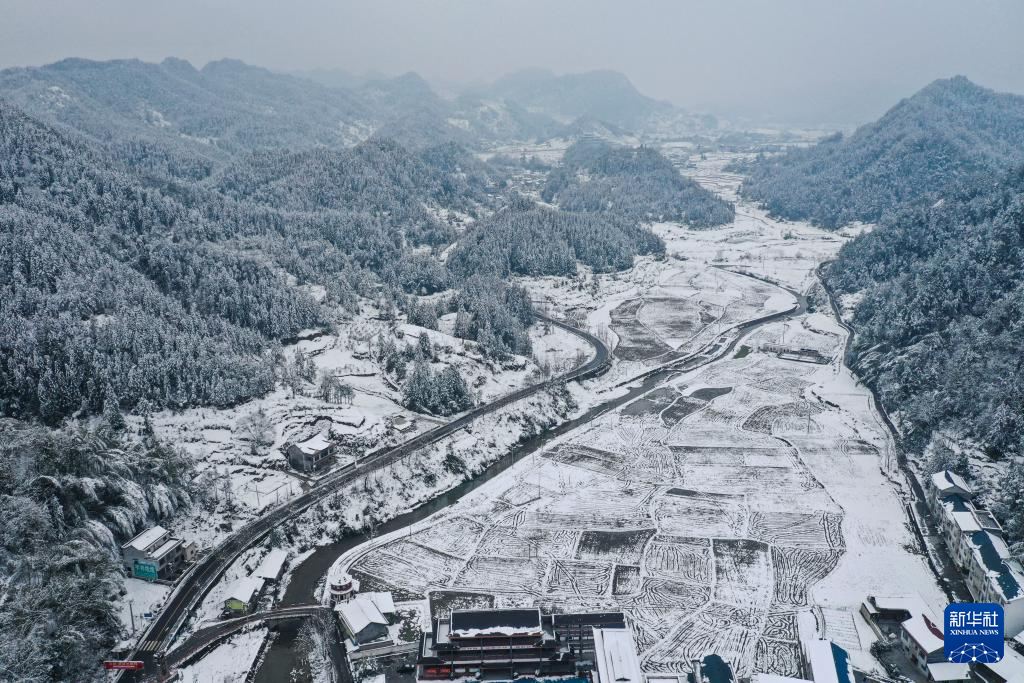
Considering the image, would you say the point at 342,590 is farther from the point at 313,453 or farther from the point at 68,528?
the point at 68,528

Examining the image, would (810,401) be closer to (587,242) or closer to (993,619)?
(993,619)

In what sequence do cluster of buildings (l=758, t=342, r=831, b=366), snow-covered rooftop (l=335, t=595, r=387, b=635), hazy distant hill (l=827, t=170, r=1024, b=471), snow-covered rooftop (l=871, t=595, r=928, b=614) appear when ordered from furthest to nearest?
cluster of buildings (l=758, t=342, r=831, b=366), hazy distant hill (l=827, t=170, r=1024, b=471), snow-covered rooftop (l=871, t=595, r=928, b=614), snow-covered rooftop (l=335, t=595, r=387, b=635)

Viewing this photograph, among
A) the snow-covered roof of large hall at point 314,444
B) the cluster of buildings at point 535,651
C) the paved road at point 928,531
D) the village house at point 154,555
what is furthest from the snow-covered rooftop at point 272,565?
the paved road at point 928,531

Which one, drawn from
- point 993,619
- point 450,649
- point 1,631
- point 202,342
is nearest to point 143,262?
point 202,342

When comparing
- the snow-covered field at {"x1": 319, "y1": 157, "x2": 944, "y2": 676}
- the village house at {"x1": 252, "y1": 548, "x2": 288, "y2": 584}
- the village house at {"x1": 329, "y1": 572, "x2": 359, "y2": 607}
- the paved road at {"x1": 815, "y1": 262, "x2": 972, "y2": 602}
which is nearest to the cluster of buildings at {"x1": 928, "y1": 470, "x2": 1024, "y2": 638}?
the paved road at {"x1": 815, "y1": 262, "x2": 972, "y2": 602}

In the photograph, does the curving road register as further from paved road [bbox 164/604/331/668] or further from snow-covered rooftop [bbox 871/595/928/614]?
snow-covered rooftop [bbox 871/595/928/614]
